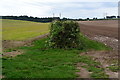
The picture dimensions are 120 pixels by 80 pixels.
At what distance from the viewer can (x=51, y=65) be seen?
13.0 metres

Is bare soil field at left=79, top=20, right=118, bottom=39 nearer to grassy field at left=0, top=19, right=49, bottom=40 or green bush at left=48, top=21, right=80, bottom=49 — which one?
grassy field at left=0, top=19, right=49, bottom=40

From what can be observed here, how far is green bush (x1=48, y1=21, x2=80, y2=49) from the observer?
916 inches

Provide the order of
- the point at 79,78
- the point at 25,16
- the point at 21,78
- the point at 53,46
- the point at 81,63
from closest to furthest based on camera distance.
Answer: the point at 21,78 → the point at 79,78 → the point at 81,63 → the point at 53,46 → the point at 25,16

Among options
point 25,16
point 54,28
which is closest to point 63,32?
point 54,28

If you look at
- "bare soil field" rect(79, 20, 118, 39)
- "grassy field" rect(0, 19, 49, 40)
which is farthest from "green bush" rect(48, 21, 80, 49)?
"bare soil field" rect(79, 20, 118, 39)

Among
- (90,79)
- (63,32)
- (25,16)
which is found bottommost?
(90,79)

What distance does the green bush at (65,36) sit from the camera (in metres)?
23.3

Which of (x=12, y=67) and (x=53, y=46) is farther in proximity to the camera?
(x=53, y=46)

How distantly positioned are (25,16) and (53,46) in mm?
105631

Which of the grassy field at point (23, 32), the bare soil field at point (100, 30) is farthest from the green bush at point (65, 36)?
the bare soil field at point (100, 30)

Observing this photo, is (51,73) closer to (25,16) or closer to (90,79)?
(90,79)

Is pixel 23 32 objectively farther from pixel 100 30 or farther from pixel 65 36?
pixel 65 36

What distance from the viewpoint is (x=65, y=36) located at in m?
23.6

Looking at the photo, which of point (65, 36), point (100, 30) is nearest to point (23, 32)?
point (100, 30)
